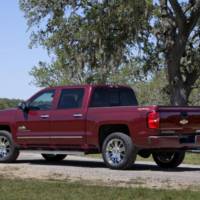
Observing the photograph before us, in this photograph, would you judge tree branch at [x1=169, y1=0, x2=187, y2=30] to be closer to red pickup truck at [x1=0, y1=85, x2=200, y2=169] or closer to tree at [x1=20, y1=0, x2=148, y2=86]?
tree at [x1=20, y1=0, x2=148, y2=86]

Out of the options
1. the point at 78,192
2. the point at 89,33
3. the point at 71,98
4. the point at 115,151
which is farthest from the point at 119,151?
the point at 89,33

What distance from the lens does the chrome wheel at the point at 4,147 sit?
16.9 meters

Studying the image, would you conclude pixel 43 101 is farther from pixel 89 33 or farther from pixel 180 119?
pixel 89 33

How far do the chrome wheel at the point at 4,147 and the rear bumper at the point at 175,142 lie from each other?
4.16 meters

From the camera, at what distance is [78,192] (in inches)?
419

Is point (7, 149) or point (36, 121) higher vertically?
point (36, 121)

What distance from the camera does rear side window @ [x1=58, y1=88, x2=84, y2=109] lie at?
15.9 meters

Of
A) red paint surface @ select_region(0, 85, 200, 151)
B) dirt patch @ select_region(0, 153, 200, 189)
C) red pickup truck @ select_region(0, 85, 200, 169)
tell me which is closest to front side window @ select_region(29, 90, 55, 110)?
red pickup truck @ select_region(0, 85, 200, 169)

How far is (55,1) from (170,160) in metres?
17.0

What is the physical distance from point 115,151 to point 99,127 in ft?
2.36

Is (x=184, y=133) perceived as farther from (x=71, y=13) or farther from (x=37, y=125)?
(x=71, y=13)

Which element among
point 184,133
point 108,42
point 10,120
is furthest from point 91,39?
point 184,133

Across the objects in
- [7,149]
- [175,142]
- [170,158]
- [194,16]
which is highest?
[194,16]

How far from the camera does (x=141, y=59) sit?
117 feet
